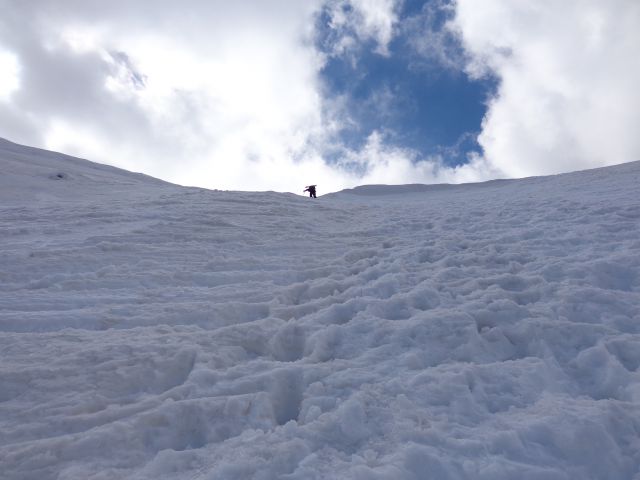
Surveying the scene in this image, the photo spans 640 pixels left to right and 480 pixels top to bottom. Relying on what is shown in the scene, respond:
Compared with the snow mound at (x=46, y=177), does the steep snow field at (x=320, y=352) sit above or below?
below

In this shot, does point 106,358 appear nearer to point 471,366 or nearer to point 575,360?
point 471,366

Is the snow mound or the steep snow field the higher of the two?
the snow mound

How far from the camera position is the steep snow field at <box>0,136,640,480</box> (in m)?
3.60

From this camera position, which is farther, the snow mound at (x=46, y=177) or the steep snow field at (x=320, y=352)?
the snow mound at (x=46, y=177)

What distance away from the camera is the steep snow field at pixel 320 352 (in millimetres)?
3596

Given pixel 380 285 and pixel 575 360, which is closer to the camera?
pixel 575 360

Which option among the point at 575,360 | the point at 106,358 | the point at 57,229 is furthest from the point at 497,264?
the point at 57,229

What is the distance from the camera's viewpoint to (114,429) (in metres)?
3.84

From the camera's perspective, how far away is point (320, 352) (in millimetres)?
5121

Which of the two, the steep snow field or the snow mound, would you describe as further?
the snow mound

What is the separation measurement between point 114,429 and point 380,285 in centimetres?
374

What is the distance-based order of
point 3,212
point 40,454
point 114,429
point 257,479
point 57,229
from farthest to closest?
point 3,212 < point 57,229 < point 114,429 < point 40,454 < point 257,479

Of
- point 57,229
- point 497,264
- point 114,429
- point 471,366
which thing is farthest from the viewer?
point 57,229

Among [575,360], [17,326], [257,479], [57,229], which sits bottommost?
[257,479]
